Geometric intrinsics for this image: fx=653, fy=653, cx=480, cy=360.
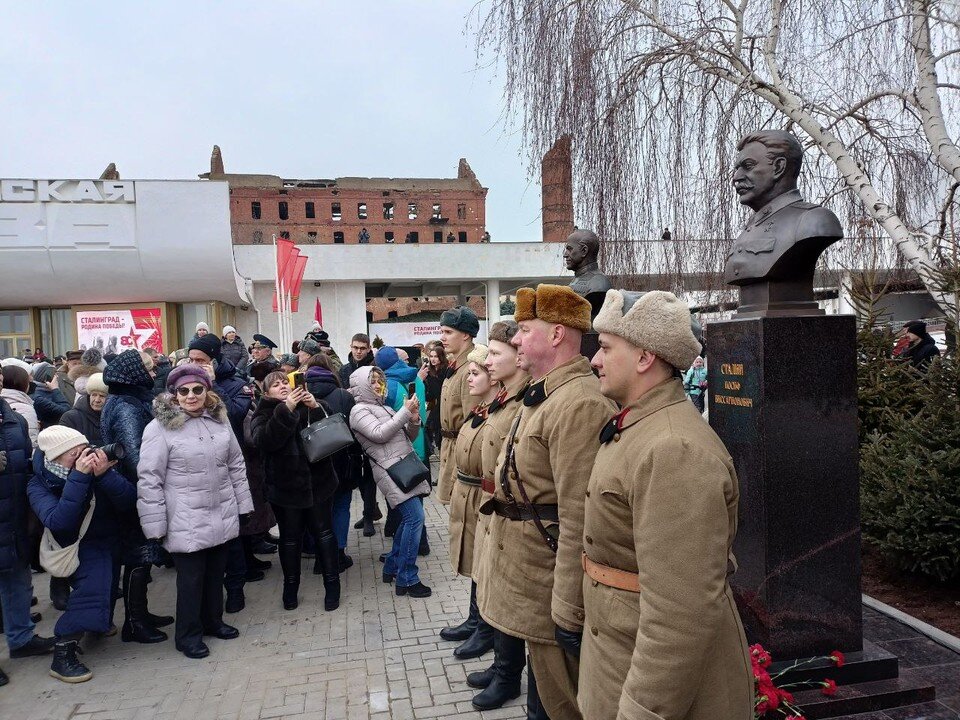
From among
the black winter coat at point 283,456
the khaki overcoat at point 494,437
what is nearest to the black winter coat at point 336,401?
the black winter coat at point 283,456

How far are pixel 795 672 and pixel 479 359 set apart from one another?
2.60 metres

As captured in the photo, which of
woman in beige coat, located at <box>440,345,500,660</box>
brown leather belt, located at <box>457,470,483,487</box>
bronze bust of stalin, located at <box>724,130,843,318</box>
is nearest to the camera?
bronze bust of stalin, located at <box>724,130,843,318</box>

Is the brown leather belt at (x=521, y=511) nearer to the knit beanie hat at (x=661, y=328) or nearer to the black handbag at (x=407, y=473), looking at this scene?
the knit beanie hat at (x=661, y=328)

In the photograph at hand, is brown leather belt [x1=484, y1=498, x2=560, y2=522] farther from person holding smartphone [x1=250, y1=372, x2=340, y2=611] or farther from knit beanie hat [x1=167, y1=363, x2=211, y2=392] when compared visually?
knit beanie hat [x1=167, y1=363, x2=211, y2=392]

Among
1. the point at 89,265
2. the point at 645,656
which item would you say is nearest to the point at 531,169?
the point at 645,656

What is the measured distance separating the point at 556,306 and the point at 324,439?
2934 mm

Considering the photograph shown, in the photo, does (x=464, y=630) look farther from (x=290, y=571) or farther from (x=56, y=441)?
Answer: (x=56, y=441)

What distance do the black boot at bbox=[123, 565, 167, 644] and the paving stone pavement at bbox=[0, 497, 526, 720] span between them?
77 millimetres

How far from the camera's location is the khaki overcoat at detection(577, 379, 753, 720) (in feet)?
5.62

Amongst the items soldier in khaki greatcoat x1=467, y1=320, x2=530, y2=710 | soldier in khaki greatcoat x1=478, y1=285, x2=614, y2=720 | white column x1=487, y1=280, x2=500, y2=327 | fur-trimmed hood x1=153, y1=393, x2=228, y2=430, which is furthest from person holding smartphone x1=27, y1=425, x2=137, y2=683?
white column x1=487, y1=280, x2=500, y2=327

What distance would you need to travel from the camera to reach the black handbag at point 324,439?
5.18 metres

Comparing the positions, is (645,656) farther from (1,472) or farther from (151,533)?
(1,472)

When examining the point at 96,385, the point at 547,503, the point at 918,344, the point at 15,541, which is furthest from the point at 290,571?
the point at 918,344

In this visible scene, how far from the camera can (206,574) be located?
4.87m
